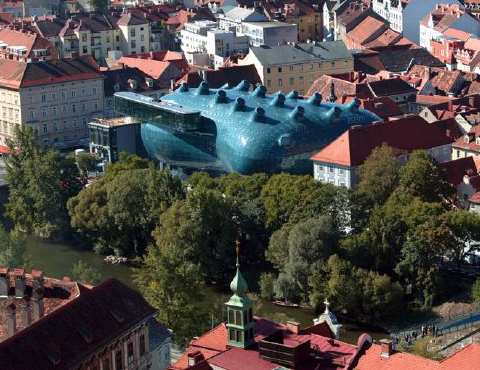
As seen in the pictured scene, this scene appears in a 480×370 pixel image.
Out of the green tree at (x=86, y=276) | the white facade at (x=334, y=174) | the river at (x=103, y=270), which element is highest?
the white facade at (x=334, y=174)

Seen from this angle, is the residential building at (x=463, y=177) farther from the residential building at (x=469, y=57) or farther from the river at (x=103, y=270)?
the residential building at (x=469, y=57)

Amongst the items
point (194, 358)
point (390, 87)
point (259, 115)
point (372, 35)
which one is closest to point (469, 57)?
point (390, 87)

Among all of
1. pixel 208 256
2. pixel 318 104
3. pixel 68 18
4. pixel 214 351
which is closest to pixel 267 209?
pixel 208 256

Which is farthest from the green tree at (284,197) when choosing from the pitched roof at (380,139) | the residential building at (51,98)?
the residential building at (51,98)

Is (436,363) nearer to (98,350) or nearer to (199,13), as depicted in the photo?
(98,350)

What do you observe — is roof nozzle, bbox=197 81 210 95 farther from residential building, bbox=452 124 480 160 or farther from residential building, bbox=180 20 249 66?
residential building, bbox=180 20 249 66

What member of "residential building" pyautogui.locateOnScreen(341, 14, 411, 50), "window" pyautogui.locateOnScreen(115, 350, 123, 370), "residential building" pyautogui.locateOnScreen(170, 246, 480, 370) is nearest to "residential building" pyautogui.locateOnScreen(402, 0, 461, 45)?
"residential building" pyautogui.locateOnScreen(341, 14, 411, 50)

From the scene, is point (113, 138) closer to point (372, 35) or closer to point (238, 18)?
point (372, 35)

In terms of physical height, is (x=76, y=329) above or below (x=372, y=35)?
above
